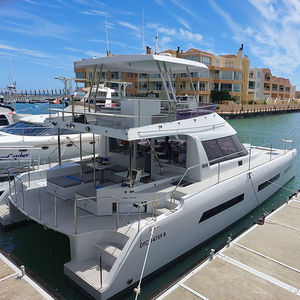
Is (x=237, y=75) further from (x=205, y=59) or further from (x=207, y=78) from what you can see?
(x=205, y=59)

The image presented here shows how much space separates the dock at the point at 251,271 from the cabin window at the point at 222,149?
2278mm

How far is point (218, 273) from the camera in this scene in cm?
554

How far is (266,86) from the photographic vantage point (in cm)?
7694

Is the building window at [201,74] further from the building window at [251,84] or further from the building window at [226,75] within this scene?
the building window at [251,84]

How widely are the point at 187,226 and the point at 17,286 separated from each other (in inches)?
141

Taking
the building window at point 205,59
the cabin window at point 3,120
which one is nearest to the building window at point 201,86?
the building window at point 205,59

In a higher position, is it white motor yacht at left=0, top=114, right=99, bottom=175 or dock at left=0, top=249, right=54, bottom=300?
white motor yacht at left=0, top=114, right=99, bottom=175

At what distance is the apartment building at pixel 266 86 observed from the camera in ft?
218

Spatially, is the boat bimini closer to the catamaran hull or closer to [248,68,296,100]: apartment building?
the catamaran hull

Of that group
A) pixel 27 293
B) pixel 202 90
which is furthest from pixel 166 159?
pixel 202 90

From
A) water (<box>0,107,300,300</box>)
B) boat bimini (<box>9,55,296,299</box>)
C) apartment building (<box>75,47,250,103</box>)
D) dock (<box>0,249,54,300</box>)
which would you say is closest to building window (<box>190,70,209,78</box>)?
apartment building (<box>75,47,250,103</box>)

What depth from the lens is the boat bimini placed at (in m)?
5.62

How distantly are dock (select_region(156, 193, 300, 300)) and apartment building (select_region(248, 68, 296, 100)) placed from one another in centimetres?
5934

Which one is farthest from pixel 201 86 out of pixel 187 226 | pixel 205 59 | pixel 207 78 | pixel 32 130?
pixel 187 226
